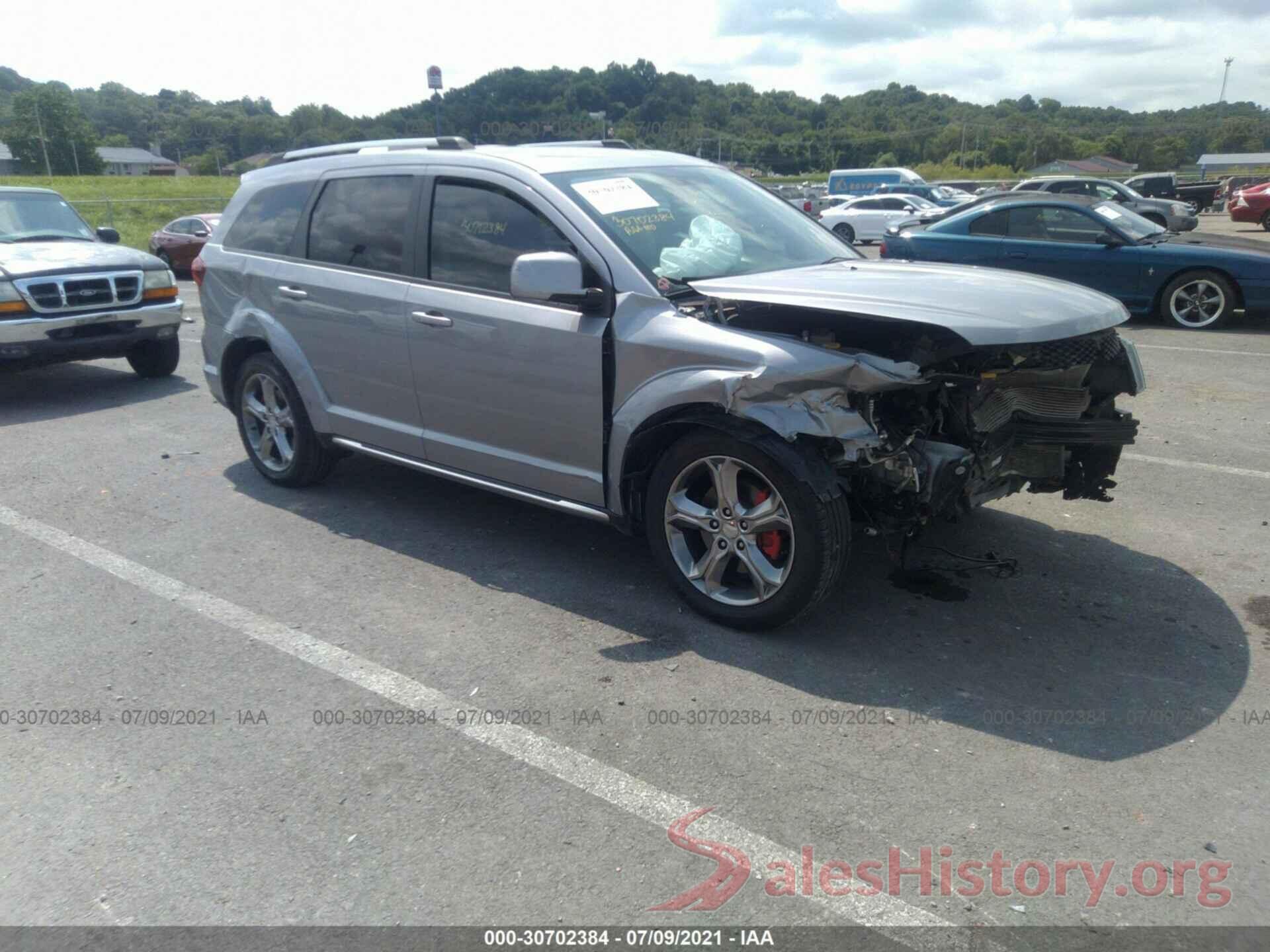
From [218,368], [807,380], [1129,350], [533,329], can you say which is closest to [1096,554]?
[1129,350]

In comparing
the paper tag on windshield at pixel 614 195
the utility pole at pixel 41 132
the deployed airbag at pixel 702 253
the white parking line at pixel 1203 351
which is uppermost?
the utility pole at pixel 41 132

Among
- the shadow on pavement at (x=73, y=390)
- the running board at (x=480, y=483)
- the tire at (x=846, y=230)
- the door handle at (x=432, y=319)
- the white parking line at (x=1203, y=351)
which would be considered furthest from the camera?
the tire at (x=846, y=230)

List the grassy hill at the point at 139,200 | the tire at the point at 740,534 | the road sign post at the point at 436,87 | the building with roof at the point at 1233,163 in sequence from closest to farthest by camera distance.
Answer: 1. the tire at the point at 740,534
2. the road sign post at the point at 436,87
3. the grassy hill at the point at 139,200
4. the building with roof at the point at 1233,163

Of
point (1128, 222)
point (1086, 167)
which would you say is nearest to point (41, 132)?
point (1086, 167)

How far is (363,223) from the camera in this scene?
5.36 metres

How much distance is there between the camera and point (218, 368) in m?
6.37

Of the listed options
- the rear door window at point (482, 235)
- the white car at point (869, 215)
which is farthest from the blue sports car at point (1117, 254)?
the white car at point (869, 215)

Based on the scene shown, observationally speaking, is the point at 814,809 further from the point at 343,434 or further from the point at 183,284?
the point at 183,284

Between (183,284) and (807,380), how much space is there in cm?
1978

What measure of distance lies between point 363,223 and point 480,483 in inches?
61.7

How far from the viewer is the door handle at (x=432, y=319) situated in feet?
15.8

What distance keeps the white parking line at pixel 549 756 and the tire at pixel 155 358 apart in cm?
508

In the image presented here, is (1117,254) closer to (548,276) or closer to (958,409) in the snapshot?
(958,409)

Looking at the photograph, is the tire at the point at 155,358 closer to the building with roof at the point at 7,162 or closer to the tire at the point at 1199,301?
the tire at the point at 1199,301
